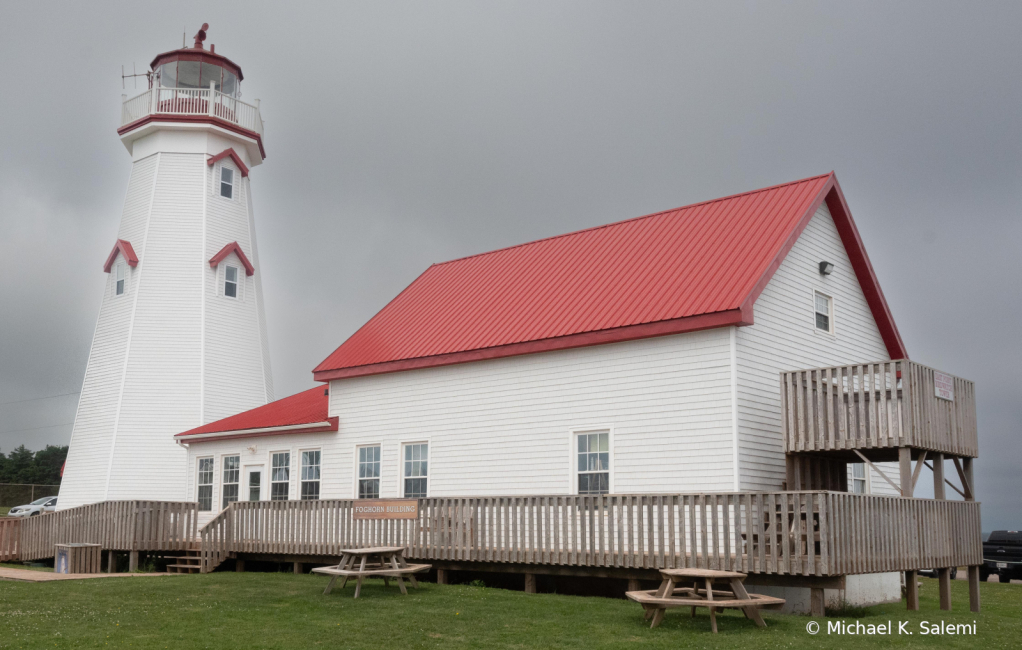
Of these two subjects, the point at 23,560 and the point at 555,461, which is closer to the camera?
the point at 555,461

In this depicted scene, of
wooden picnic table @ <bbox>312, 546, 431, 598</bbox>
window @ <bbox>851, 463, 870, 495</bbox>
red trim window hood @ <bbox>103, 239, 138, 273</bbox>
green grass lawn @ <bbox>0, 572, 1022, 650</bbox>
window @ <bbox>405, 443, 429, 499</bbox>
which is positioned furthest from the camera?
red trim window hood @ <bbox>103, 239, 138, 273</bbox>

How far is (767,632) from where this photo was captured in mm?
12344

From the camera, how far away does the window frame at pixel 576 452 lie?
18.3m

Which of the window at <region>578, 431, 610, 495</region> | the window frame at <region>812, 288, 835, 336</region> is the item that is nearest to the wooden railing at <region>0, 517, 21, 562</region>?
the window at <region>578, 431, 610, 495</region>

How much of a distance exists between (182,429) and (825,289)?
64.4 ft

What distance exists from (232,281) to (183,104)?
6.07 m

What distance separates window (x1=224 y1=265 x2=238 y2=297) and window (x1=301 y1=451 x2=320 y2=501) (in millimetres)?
9839

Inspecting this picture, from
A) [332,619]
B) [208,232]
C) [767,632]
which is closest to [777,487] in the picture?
[767,632]

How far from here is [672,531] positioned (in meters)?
15.5

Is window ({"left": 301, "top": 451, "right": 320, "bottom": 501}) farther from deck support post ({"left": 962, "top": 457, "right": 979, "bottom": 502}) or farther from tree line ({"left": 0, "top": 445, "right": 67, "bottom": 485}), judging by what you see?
tree line ({"left": 0, "top": 445, "right": 67, "bottom": 485})

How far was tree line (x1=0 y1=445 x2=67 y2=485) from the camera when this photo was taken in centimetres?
7394

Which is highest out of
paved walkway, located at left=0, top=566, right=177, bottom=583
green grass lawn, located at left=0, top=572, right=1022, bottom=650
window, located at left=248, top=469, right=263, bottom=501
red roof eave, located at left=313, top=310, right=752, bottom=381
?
red roof eave, located at left=313, top=310, right=752, bottom=381

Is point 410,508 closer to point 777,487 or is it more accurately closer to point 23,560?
point 777,487

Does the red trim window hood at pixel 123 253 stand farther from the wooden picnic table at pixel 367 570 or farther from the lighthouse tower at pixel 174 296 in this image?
the wooden picnic table at pixel 367 570
